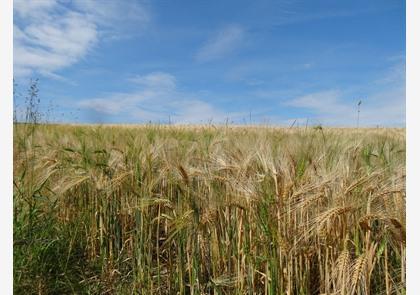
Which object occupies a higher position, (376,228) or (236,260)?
(376,228)

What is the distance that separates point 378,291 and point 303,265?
1.13 feet

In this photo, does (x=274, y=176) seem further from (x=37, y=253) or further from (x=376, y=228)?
(x=37, y=253)

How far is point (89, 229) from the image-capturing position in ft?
8.45

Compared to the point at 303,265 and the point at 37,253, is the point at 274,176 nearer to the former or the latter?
the point at 303,265

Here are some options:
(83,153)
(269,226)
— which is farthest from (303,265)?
(83,153)

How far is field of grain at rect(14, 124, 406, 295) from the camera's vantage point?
5.17ft

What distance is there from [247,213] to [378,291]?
70cm

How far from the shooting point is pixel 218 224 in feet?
6.56

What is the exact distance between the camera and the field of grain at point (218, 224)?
158cm
